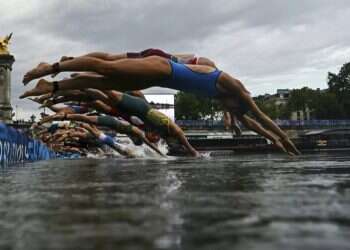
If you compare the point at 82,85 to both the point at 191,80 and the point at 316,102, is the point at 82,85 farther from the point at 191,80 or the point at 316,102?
the point at 316,102

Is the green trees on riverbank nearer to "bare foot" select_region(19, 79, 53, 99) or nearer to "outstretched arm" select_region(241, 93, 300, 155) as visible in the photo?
"outstretched arm" select_region(241, 93, 300, 155)

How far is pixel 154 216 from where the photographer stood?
149 inches

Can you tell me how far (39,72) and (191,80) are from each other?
10.7 feet

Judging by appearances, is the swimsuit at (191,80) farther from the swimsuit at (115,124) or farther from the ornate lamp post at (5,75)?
the ornate lamp post at (5,75)

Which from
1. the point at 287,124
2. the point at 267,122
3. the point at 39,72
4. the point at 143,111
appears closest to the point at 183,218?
the point at 39,72

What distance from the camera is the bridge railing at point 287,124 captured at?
397 feet

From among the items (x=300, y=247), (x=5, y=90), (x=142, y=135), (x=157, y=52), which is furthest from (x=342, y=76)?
(x=300, y=247)

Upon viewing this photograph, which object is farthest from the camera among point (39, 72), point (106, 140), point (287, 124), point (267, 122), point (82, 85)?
point (287, 124)

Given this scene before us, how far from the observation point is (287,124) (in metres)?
126

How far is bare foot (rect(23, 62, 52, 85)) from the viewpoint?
11258mm

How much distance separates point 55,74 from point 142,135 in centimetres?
1686

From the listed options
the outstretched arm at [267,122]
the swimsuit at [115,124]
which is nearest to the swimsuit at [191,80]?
the outstretched arm at [267,122]

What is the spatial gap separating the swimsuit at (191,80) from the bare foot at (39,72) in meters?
2.42

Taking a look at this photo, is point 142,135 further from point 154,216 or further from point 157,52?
point 154,216
